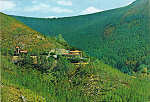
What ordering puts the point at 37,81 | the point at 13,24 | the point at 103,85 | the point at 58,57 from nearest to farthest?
1. the point at 37,81
2. the point at 103,85
3. the point at 58,57
4. the point at 13,24

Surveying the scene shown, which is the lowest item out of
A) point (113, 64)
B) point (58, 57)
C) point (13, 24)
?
point (113, 64)

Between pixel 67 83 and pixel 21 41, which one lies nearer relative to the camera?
pixel 67 83

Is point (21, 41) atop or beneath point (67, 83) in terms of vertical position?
atop

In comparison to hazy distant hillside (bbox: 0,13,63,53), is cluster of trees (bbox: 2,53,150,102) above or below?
below

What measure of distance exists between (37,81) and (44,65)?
639 inches

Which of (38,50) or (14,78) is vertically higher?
(38,50)

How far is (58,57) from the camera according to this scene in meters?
114

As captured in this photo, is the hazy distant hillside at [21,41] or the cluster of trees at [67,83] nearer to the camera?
the cluster of trees at [67,83]

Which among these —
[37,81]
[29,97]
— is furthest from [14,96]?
[37,81]

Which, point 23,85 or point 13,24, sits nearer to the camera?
point 23,85

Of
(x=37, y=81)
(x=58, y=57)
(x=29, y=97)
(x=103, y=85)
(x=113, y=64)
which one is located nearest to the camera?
(x=29, y=97)

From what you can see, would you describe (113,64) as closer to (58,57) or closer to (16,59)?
(58,57)

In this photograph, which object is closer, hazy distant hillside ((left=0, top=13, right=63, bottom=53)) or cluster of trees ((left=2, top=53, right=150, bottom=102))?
cluster of trees ((left=2, top=53, right=150, bottom=102))

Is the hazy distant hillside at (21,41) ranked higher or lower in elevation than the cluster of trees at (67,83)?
higher
